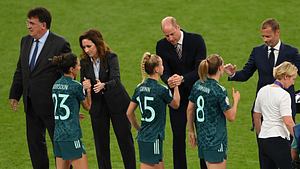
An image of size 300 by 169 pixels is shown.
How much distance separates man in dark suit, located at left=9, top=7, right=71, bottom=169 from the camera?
1080 centimetres

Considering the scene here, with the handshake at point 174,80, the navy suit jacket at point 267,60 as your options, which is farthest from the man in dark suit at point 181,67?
the navy suit jacket at point 267,60

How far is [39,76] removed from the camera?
10.8 meters

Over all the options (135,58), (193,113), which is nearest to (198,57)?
(193,113)

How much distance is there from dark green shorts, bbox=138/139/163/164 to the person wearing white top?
3.82ft

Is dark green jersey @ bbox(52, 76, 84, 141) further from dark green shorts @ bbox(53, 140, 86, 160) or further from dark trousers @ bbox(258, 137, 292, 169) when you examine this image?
dark trousers @ bbox(258, 137, 292, 169)

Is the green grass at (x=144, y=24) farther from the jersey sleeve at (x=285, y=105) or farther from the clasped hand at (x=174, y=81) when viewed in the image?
the jersey sleeve at (x=285, y=105)

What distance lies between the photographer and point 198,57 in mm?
10820

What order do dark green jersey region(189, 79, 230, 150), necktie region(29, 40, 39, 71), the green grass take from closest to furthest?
dark green jersey region(189, 79, 230, 150), necktie region(29, 40, 39, 71), the green grass

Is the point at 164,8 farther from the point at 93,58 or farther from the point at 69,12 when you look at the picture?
the point at 93,58

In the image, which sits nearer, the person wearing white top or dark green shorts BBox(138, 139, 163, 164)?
the person wearing white top

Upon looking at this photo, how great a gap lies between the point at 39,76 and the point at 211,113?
237cm

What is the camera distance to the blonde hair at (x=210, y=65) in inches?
384

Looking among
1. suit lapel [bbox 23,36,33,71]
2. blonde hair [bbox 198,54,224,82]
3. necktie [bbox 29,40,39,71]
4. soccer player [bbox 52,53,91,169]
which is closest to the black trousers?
blonde hair [bbox 198,54,224,82]

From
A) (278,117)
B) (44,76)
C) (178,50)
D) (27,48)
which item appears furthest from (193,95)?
(27,48)
